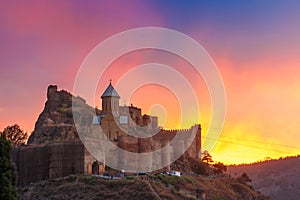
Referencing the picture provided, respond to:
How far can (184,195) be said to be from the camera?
65.7 metres

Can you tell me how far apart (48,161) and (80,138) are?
4.55 meters

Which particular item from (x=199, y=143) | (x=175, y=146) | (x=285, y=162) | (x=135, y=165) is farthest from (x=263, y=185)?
(x=135, y=165)

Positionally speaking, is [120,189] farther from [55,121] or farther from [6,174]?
[55,121]

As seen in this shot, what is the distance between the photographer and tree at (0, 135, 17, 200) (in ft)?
114

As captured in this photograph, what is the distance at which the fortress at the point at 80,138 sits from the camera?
68250mm

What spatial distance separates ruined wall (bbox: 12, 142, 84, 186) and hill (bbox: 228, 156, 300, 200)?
287ft

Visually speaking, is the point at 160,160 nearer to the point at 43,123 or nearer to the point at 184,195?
the point at 184,195

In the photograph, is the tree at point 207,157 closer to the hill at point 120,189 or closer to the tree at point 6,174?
the hill at point 120,189

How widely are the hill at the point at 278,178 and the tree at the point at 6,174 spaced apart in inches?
4688

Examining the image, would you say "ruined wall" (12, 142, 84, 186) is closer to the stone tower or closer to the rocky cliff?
the rocky cliff

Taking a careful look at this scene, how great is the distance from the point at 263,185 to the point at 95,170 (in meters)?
103

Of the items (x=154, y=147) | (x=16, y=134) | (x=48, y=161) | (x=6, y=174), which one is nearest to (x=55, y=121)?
(x=16, y=134)

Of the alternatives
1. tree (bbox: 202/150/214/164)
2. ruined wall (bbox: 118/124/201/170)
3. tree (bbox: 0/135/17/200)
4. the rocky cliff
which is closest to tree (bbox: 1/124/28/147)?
the rocky cliff

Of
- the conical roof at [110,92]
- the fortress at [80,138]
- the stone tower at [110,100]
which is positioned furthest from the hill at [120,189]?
the conical roof at [110,92]
